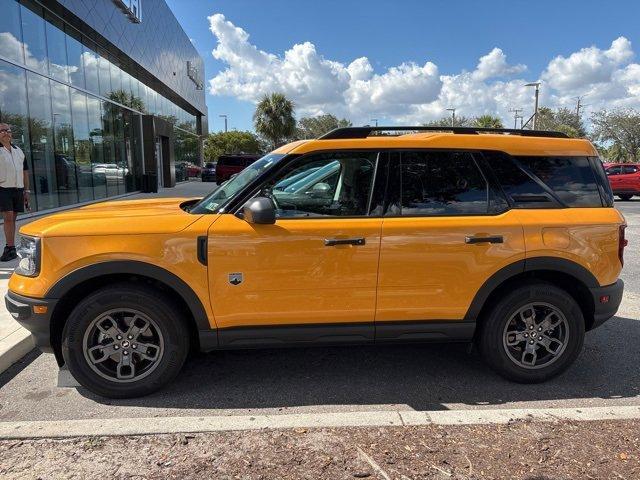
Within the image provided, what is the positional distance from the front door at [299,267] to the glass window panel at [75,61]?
45.0ft

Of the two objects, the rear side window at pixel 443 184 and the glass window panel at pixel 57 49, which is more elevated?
the glass window panel at pixel 57 49

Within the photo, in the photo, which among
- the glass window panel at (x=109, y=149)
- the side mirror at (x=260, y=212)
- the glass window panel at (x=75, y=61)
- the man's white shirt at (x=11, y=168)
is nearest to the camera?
the side mirror at (x=260, y=212)

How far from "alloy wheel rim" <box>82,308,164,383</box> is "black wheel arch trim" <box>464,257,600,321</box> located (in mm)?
2245

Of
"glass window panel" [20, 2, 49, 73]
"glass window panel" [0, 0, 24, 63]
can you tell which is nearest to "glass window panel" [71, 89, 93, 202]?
"glass window panel" [20, 2, 49, 73]

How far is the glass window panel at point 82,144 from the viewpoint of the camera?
48.1 ft

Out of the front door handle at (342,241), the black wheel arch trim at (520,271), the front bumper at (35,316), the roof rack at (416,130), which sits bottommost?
the front bumper at (35,316)

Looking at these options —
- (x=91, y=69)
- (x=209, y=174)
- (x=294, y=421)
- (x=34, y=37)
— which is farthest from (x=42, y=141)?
(x=209, y=174)

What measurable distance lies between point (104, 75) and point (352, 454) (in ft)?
58.8

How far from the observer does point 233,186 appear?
3.73m

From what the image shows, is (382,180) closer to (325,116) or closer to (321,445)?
(321,445)

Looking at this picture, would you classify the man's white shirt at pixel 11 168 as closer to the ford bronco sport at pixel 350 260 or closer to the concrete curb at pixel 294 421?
the ford bronco sport at pixel 350 260

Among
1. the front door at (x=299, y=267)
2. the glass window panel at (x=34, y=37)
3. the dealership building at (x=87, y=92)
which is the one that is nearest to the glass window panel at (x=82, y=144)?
the dealership building at (x=87, y=92)

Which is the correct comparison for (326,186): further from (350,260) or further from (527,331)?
(527,331)

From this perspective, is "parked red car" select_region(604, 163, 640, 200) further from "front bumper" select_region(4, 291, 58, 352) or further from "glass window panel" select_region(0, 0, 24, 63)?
"front bumper" select_region(4, 291, 58, 352)
